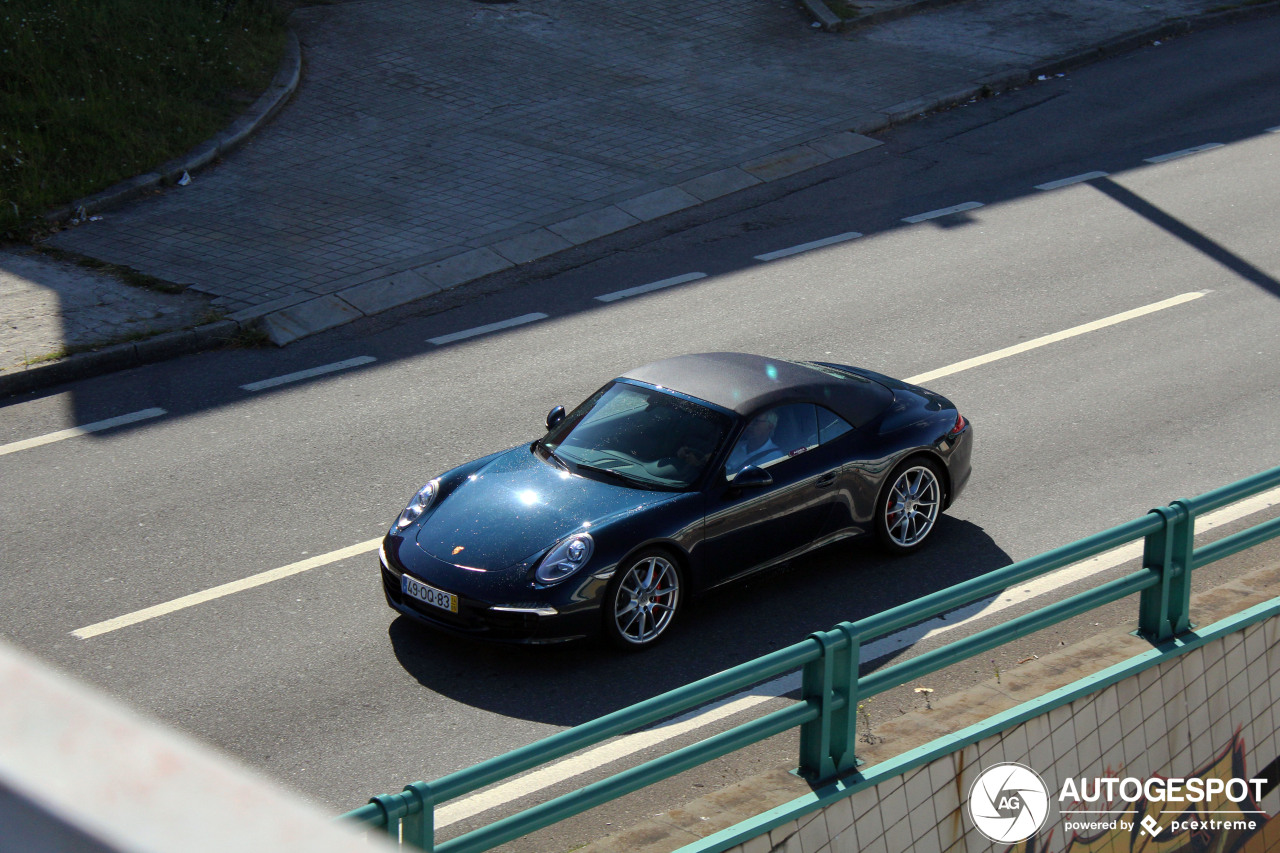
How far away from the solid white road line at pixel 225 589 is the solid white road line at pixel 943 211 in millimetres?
8114

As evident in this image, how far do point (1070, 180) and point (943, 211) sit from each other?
190 centimetres

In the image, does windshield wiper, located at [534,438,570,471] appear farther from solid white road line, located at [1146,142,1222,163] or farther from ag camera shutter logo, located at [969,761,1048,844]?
solid white road line, located at [1146,142,1222,163]

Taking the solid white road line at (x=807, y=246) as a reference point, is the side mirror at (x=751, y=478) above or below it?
above

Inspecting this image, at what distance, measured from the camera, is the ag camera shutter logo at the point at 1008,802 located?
17.4 ft

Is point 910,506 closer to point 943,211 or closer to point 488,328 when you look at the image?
point 488,328

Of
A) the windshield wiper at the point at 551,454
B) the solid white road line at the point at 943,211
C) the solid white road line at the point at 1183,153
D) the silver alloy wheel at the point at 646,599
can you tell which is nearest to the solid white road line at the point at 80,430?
the windshield wiper at the point at 551,454

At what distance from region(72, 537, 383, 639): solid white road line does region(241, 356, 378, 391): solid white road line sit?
3.09 metres

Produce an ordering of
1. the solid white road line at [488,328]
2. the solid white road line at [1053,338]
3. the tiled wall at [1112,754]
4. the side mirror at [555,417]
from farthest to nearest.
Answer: the solid white road line at [488,328]
the solid white road line at [1053,338]
the side mirror at [555,417]
the tiled wall at [1112,754]

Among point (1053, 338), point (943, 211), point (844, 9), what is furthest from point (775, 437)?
point (844, 9)

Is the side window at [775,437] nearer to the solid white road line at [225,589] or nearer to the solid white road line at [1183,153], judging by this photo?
the solid white road line at [225,589]

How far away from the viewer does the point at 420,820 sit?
377cm

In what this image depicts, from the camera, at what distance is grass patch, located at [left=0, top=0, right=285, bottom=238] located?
14125mm

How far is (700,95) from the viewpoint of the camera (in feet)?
59.6

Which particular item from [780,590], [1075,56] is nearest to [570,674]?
[780,590]
